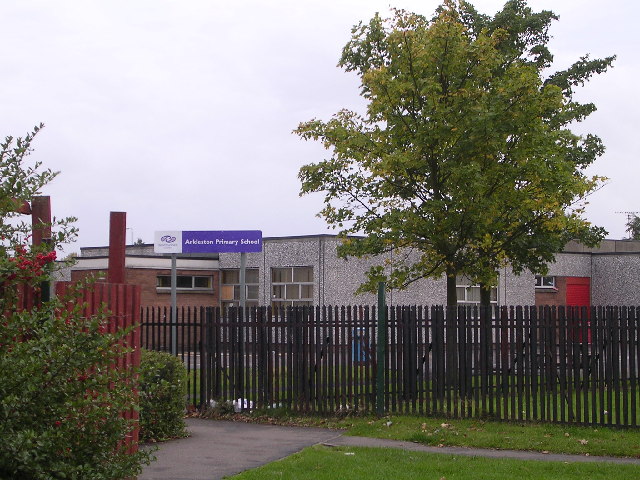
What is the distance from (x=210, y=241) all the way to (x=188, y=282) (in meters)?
17.4

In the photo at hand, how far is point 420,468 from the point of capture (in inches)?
369

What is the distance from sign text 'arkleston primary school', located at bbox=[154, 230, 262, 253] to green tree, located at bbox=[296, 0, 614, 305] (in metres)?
1.70

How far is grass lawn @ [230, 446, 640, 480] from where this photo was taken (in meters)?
8.96

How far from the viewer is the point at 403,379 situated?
43.9 ft

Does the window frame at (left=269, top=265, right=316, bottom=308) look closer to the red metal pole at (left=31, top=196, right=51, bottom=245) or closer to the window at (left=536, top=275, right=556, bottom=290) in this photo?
the window at (left=536, top=275, right=556, bottom=290)

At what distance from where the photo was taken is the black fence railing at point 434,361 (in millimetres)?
12352

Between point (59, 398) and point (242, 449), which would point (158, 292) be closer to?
point (242, 449)

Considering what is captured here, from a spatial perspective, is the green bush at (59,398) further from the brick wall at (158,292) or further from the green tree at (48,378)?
the brick wall at (158,292)

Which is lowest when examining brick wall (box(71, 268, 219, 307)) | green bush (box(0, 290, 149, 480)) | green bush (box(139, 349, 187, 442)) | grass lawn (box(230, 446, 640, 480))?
grass lawn (box(230, 446, 640, 480))

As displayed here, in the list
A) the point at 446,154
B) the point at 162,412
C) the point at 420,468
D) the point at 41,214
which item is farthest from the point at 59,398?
the point at 446,154

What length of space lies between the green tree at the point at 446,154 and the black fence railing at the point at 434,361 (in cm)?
393

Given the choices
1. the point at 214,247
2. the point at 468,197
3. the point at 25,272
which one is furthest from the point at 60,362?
the point at 214,247

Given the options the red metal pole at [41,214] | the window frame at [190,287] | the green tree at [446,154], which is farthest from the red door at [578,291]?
the red metal pole at [41,214]

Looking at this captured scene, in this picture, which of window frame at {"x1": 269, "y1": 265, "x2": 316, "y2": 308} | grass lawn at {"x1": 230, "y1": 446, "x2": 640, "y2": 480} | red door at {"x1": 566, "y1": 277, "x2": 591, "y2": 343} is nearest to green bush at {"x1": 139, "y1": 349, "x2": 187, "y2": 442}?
grass lawn at {"x1": 230, "y1": 446, "x2": 640, "y2": 480}
